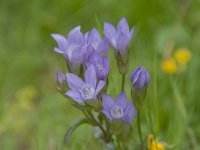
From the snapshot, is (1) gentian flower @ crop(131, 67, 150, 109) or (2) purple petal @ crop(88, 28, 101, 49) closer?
(1) gentian flower @ crop(131, 67, 150, 109)

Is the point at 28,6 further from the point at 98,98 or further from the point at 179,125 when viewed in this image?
the point at 98,98

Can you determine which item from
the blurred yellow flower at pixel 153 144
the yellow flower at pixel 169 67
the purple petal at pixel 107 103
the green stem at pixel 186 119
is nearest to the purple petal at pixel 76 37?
the purple petal at pixel 107 103

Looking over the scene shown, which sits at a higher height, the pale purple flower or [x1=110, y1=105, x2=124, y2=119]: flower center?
the pale purple flower

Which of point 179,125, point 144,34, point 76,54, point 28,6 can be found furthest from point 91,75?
point 28,6

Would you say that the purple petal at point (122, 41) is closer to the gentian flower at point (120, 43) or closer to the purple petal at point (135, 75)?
the gentian flower at point (120, 43)

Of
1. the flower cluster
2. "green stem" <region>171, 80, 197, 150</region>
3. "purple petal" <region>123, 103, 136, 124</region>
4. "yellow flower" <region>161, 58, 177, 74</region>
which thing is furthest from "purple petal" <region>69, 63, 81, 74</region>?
"yellow flower" <region>161, 58, 177, 74</region>

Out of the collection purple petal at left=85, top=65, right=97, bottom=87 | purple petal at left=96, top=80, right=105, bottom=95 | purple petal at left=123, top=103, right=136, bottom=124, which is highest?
purple petal at left=85, top=65, right=97, bottom=87

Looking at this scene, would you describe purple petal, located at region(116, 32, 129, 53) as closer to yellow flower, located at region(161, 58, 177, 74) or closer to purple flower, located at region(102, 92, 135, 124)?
purple flower, located at region(102, 92, 135, 124)
